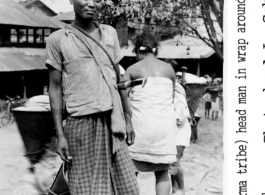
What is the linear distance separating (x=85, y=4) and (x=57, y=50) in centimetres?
28

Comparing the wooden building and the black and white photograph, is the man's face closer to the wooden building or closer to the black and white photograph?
the black and white photograph

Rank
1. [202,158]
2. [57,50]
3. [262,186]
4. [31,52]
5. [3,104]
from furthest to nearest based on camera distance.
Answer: [3,104], [31,52], [202,158], [262,186], [57,50]

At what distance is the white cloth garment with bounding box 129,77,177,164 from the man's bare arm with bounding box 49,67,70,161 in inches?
36.4

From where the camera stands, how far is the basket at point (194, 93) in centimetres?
415

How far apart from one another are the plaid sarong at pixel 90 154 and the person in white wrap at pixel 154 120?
32.4 inches

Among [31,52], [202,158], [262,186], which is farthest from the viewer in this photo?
[31,52]

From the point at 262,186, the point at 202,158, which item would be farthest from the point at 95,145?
the point at 202,158

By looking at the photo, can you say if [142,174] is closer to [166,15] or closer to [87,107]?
[87,107]

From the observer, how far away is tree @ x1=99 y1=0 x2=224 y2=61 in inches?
192

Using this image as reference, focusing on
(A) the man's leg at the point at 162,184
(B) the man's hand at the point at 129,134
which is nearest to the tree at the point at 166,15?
(A) the man's leg at the point at 162,184

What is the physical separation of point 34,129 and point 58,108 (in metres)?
0.90

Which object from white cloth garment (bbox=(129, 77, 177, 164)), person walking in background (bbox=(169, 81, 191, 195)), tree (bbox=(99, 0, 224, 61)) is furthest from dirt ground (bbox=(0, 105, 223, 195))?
tree (bbox=(99, 0, 224, 61))

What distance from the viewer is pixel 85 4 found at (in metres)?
2.02

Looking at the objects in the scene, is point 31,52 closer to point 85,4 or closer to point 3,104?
point 3,104
